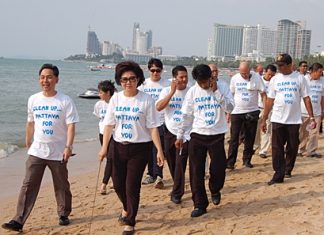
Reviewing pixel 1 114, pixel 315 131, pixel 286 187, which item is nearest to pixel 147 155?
pixel 286 187

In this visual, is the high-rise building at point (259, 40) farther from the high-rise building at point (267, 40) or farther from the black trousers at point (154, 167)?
the black trousers at point (154, 167)

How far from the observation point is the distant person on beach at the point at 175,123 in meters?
5.89

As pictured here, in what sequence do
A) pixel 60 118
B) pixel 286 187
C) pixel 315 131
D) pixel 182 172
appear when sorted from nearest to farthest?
pixel 60 118 → pixel 182 172 → pixel 286 187 → pixel 315 131

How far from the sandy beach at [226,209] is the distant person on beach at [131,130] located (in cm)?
73

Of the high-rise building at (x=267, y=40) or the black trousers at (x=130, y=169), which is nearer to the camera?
the black trousers at (x=130, y=169)

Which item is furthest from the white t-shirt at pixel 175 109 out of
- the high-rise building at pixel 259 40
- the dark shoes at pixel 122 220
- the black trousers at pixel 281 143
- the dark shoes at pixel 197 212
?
the high-rise building at pixel 259 40

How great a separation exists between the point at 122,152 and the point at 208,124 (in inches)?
42.0

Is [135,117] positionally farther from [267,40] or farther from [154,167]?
[267,40]

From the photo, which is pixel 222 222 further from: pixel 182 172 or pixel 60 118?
pixel 60 118

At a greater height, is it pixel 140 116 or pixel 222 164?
pixel 140 116

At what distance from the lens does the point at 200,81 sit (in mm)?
5301

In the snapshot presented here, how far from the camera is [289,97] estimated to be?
652cm

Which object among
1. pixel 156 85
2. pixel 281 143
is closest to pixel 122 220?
pixel 156 85

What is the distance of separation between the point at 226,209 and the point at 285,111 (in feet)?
5.54
